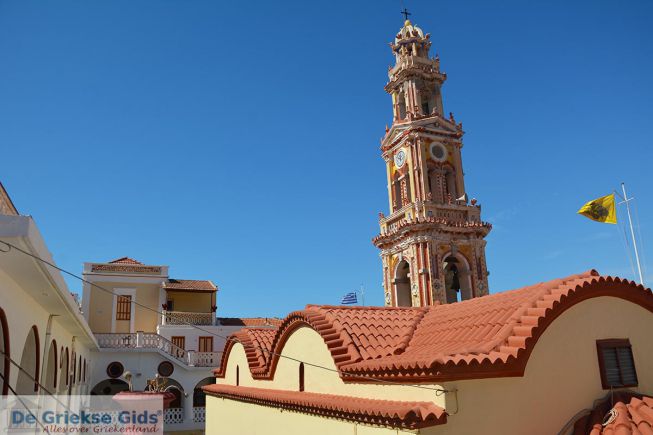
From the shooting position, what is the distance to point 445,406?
6.02m

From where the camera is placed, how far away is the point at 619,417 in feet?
21.1

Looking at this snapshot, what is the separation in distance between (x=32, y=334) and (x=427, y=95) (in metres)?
21.3

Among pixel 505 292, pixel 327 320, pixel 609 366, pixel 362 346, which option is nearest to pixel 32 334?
pixel 327 320

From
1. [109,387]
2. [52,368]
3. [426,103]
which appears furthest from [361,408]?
[109,387]

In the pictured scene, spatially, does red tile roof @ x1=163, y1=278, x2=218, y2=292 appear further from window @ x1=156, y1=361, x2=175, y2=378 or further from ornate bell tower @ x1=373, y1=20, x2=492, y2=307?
ornate bell tower @ x1=373, y1=20, x2=492, y2=307

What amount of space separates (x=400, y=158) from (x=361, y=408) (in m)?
19.0

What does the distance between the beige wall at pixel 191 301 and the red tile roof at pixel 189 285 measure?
568 millimetres

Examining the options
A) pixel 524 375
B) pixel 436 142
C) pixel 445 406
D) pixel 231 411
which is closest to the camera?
pixel 445 406

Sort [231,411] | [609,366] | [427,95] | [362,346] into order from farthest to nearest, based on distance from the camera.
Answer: [427,95] < [231,411] < [362,346] < [609,366]

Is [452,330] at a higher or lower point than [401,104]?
lower

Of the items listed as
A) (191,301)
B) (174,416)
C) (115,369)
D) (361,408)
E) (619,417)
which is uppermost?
(191,301)

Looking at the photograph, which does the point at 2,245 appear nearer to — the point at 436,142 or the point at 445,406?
the point at 445,406

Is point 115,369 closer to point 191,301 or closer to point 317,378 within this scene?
point 191,301

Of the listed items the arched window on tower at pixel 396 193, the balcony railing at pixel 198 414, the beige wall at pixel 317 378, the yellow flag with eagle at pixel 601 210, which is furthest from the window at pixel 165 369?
the yellow flag with eagle at pixel 601 210
